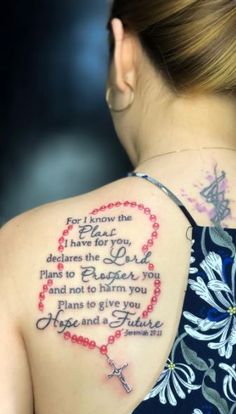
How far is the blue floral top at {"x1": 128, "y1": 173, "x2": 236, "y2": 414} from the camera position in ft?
3.34

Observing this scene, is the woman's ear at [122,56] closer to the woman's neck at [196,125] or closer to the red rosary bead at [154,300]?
the woman's neck at [196,125]

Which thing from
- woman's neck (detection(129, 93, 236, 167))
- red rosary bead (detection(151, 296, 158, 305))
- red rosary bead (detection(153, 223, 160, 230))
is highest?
woman's neck (detection(129, 93, 236, 167))

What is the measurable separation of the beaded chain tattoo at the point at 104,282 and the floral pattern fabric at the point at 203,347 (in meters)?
0.04

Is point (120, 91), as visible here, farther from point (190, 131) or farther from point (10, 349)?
point (10, 349)

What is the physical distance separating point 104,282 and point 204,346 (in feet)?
0.55

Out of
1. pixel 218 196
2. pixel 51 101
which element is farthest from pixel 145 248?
pixel 51 101

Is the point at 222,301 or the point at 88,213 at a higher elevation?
the point at 88,213

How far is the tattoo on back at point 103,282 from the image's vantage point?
1051 millimetres

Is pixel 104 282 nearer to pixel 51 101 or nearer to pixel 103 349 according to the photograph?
pixel 103 349

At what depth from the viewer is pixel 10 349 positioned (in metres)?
1.09

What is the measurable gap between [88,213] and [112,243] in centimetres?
6

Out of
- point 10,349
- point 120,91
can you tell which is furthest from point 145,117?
point 10,349

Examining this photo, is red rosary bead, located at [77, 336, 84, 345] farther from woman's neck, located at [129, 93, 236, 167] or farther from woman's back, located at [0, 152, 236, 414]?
woman's neck, located at [129, 93, 236, 167]

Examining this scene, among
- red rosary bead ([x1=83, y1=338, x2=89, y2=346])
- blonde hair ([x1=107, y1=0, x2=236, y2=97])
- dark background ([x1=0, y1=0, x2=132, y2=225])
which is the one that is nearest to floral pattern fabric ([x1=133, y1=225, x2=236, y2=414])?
red rosary bead ([x1=83, y1=338, x2=89, y2=346])
